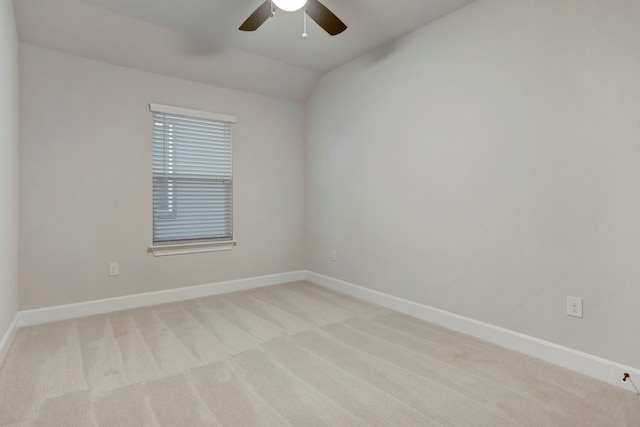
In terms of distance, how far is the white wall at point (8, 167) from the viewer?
213cm

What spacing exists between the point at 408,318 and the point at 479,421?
1428 millimetres

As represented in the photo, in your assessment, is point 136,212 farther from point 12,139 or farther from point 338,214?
point 338,214

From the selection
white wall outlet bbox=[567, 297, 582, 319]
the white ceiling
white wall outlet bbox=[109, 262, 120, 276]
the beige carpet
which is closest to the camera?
the beige carpet

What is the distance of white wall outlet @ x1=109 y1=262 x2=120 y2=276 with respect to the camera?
124 inches

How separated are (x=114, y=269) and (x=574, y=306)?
3832mm

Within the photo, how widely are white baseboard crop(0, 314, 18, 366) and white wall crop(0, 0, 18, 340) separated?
5 centimetres

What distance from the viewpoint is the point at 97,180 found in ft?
10.2


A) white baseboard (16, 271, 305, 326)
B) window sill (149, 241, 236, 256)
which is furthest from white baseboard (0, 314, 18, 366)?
window sill (149, 241, 236, 256)

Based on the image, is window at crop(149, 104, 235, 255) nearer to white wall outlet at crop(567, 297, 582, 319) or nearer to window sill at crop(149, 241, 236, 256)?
window sill at crop(149, 241, 236, 256)

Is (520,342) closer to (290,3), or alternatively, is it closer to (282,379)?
(282,379)

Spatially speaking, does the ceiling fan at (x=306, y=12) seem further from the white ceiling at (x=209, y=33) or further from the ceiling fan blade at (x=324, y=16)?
the white ceiling at (x=209, y=33)

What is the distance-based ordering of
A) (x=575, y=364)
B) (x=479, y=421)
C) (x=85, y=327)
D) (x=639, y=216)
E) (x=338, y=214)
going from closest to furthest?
(x=479, y=421), (x=639, y=216), (x=575, y=364), (x=85, y=327), (x=338, y=214)

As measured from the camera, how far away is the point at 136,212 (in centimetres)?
330

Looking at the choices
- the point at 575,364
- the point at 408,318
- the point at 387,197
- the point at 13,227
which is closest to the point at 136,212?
the point at 13,227
